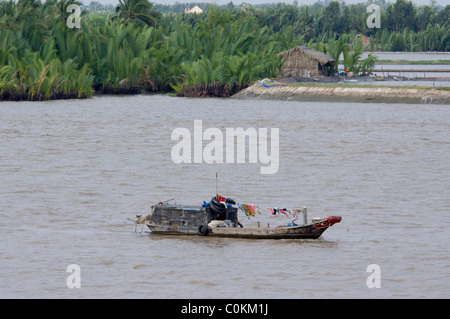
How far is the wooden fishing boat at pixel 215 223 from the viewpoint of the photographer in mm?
22703

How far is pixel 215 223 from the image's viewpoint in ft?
76.1

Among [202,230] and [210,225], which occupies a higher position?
[210,225]

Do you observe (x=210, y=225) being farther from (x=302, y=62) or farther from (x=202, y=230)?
(x=302, y=62)

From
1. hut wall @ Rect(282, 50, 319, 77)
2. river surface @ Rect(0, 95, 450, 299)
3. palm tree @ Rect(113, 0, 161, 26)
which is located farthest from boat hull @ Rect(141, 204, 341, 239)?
palm tree @ Rect(113, 0, 161, 26)

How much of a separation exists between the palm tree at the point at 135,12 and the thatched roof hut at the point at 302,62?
19.6 m

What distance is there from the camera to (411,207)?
2803 cm

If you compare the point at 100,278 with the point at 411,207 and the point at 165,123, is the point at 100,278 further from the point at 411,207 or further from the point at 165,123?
the point at 165,123

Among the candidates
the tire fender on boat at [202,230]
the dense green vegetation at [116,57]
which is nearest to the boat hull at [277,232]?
the tire fender on boat at [202,230]

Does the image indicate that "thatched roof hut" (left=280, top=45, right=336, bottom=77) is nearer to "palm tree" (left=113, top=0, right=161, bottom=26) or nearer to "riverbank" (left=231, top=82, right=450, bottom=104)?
"riverbank" (left=231, top=82, right=450, bottom=104)

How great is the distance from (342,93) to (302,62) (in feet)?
48.6

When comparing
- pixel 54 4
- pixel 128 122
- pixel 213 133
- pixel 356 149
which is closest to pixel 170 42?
pixel 54 4

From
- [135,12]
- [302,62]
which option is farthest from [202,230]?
[135,12]

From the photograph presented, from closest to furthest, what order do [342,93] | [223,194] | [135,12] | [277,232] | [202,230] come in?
1. [277,232]
2. [202,230]
3. [223,194]
4. [342,93]
5. [135,12]

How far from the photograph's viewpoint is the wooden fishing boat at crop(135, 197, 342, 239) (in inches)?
894
